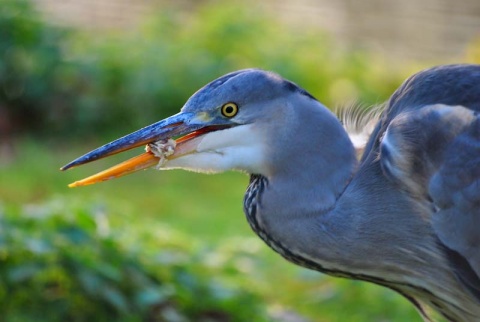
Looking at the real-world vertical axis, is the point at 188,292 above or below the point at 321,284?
above

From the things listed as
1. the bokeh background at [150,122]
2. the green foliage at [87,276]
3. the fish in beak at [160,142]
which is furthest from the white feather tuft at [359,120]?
the green foliage at [87,276]

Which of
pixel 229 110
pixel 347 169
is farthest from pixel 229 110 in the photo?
pixel 347 169

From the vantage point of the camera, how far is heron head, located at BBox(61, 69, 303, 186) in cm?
341

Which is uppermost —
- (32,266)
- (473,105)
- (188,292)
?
(473,105)

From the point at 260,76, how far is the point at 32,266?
5.19ft

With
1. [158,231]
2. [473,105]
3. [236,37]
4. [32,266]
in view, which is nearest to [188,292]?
[158,231]

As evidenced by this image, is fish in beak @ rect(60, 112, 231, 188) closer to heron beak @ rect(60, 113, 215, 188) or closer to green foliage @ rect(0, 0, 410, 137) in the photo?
heron beak @ rect(60, 113, 215, 188)

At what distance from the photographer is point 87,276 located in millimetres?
4492

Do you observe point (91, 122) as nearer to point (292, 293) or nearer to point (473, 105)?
point (292, 293)

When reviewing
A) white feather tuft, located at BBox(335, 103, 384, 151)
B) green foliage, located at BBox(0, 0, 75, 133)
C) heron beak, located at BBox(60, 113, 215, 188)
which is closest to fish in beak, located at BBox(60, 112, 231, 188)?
heron beak, located at BBox(60, 113, 215, 188)

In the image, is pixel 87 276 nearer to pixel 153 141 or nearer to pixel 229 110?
pixel 153 141

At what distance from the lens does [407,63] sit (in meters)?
10.9

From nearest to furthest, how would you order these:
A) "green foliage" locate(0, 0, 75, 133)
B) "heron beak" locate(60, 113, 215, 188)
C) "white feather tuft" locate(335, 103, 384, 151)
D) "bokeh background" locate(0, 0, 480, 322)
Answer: "heron beak" locate(60, 113, 215, 188) → "white feather tuft" locate(335, 103, 384, 151) → "bokeh background" locate(0, 0, 480, 322) → "green foliage" locate(0, 0, 75, 133)

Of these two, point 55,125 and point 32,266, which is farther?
point 55,125
